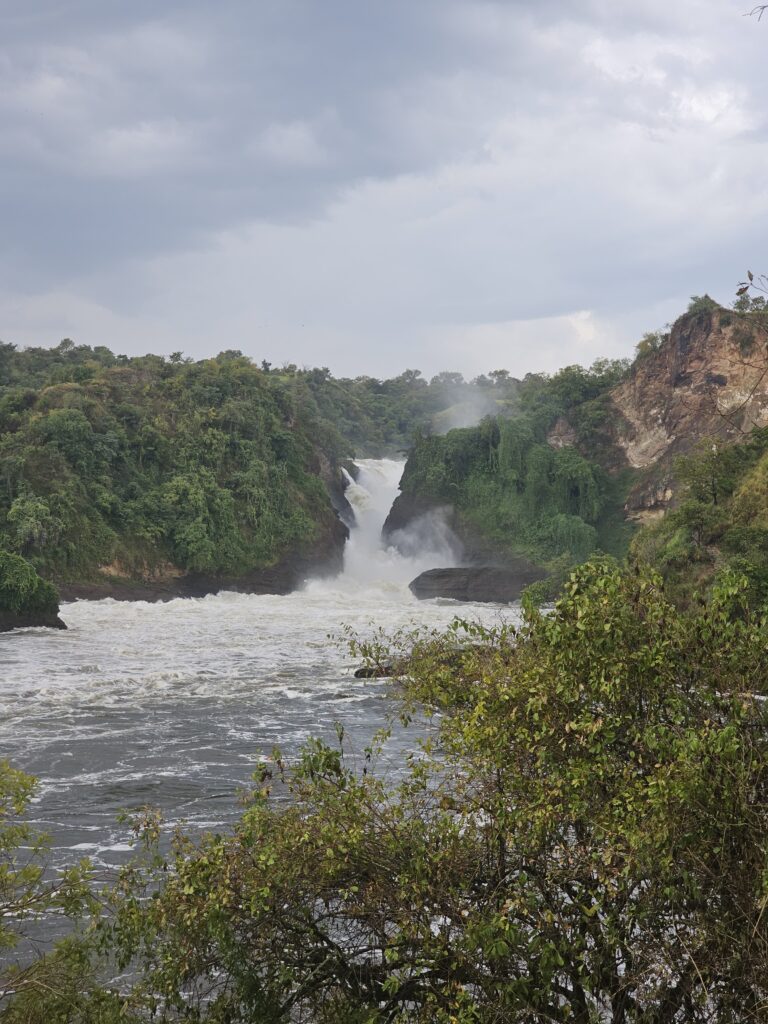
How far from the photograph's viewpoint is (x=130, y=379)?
46250 millimetres

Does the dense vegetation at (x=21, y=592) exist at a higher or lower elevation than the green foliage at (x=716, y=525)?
lower

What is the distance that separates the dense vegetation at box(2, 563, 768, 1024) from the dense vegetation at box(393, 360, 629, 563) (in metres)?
40.2

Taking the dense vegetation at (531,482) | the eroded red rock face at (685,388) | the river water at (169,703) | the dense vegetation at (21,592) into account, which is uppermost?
the eroded red rock face at (685,388)

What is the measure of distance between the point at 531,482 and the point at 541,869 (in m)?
44.1

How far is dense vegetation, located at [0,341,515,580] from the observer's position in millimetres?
36625

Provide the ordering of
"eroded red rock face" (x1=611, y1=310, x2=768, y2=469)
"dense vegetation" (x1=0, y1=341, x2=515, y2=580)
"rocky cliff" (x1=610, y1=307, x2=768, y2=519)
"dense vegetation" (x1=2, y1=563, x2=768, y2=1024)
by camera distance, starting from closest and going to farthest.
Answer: "dense vegetation" (x1=2, y1=563, x2=768, y2=1024) < "dense vegetation" (x1=0, y1=341, x2=515, y2=580) < "eroded red rock face" (x1=611, y1=310, x2=768, y2=469) < "rocky cliff" (x1=610, y1=307, x2=768, y2=519)

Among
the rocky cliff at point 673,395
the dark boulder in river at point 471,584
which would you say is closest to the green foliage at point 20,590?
the dark boulder in river at point 471,584

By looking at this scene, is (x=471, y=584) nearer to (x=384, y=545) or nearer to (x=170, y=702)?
(x=384, y=545)

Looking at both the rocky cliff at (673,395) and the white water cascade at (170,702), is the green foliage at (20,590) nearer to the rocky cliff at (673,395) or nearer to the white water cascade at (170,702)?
the white water cascade at (170,702)

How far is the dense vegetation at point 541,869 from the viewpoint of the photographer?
4.29 m

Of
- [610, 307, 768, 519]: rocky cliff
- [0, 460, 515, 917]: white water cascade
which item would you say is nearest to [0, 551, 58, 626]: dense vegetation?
[0, 460, 515, 917]: white water cascade

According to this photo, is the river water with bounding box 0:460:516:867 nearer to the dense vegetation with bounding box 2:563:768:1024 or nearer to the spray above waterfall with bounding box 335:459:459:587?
the dense vegetation with bounding box 2:563:768:1024

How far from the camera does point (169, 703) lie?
1817 cm

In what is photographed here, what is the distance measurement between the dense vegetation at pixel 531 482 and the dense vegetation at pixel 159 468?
6.90m
